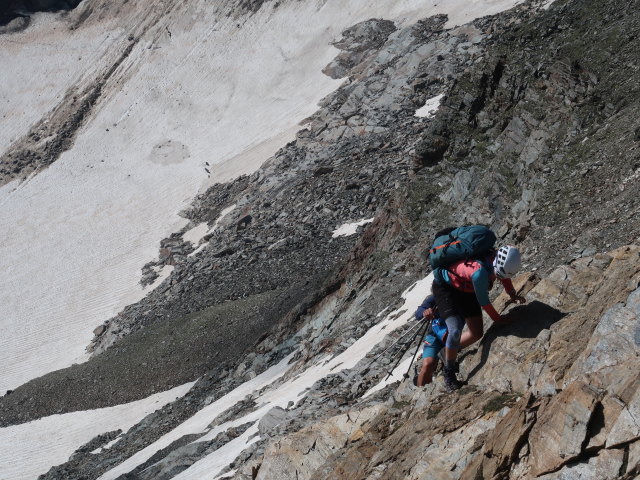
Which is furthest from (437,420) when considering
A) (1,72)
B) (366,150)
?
(1,72)

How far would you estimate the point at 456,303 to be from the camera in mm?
10141

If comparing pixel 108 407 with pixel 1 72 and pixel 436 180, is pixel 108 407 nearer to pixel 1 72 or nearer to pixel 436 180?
pixel 436 180

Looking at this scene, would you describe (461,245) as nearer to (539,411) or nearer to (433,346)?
(433,346)

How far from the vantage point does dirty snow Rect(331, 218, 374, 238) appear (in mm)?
42500

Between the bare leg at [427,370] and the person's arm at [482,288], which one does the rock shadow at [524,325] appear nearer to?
the person's arm at [482,288]

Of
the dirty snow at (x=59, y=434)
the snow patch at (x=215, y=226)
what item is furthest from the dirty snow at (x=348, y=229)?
the dirty snow at (x=59, y=434)

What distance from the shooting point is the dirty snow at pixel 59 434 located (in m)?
32.6

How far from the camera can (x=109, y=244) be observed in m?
58.0

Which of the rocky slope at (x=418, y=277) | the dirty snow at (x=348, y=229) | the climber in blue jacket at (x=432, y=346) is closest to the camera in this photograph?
the rocky slope at (x=418, y=277)

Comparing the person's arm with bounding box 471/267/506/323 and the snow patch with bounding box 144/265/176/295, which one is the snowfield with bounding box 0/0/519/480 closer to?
the snow patch with bounding box 144/265/176/295

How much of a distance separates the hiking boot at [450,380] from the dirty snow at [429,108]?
140 feet

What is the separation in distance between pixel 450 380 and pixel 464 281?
49.7 inches

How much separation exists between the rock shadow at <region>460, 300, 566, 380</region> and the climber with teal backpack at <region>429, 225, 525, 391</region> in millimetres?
127

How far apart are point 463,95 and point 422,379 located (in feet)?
52.0
